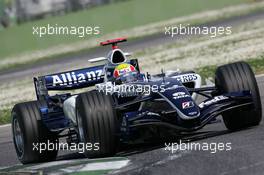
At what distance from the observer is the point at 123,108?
1031cm

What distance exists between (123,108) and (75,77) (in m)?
2.18

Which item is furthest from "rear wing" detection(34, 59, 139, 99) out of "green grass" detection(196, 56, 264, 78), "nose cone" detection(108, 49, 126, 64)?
"green grass" detection(196, 56, 264, 78)

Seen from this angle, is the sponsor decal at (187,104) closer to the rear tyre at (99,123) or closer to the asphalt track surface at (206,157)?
the asphalt track surface at (206,157)

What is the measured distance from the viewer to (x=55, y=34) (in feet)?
137

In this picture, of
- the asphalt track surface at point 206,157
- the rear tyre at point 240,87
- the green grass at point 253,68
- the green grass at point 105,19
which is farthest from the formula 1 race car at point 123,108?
the green grass at point 105,19

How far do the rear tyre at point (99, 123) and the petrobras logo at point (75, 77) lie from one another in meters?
2.64

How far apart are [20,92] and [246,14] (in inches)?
846

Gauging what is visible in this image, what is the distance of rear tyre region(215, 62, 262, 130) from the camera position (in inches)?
Result: 407

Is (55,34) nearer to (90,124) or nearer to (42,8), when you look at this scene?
(42,8)

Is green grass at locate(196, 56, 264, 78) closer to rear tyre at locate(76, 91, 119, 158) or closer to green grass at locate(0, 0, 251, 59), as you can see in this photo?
rear tyre at locate(76, 91, 119, 158)

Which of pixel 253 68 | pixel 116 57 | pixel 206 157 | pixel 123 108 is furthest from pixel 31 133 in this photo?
pixel 253 68

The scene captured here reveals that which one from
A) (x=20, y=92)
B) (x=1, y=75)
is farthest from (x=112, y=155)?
(x=1, y=75)

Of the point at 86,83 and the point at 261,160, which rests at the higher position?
the point at 86,83

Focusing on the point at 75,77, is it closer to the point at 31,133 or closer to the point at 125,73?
the point at 125,73
